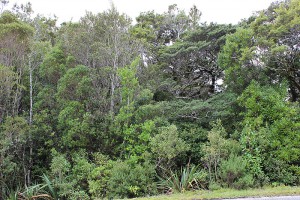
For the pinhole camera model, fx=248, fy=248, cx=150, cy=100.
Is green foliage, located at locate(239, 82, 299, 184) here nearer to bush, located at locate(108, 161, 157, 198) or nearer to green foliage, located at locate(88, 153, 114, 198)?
bush, located at locate(108, 161, 157, 198)

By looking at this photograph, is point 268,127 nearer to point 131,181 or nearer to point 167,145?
point 167,145

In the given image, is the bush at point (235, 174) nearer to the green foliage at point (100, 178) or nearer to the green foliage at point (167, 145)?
the green foliage at point (167, 145)

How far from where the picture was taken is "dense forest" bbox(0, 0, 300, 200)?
27.2ft

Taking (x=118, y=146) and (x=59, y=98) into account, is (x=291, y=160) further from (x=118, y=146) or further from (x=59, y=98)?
(x=59, y=98)

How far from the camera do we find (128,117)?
9.37 m

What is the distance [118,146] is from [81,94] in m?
2.53

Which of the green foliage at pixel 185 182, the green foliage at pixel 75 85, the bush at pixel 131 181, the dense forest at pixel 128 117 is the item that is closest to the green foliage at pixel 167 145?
the dense forest at pixel 128 117

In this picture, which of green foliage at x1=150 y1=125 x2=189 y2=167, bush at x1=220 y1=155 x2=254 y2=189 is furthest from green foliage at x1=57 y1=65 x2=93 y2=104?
bush at x1=220 y1=155 x2=254 y2=189

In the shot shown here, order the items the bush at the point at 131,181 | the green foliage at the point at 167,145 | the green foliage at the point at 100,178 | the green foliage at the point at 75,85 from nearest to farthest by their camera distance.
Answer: the bush at the point at 131,181 < the green foliage at the point at 100,178 < the green foliage at the point at 167,145 < the green foliage at the point at 75,85

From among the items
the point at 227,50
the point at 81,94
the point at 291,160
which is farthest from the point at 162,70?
the point at 291,160

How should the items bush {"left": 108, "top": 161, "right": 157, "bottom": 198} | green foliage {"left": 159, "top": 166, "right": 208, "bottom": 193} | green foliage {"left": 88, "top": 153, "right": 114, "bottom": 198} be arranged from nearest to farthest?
green foliage {"left": 159, "top": 166, "right": 208, "bottom": 193} → bush {"left": 108, "top": 161, "right": 157, "bottom": 198} → green foliage {"left": 88, "top": 153, "right": 114, "bottom": 198}

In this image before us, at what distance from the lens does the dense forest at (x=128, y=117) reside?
27.2 feet

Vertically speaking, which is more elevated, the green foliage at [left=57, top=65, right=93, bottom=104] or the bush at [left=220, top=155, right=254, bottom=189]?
the green foliage at [left=57, top=65, right=93, bottom=104]

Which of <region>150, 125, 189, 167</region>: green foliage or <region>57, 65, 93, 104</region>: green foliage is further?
<region>57, 65, 93, 104</region>: green foliage
